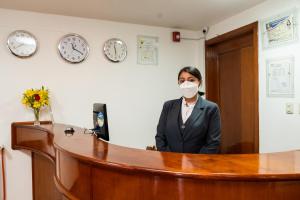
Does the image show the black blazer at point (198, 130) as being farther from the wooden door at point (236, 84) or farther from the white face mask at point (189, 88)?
the wooden door at point (236, 84)

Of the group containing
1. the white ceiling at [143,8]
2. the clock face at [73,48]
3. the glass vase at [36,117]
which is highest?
the white ceiling at [143,8]

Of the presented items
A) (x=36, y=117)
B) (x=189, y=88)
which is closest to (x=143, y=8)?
(x=189, y=88)

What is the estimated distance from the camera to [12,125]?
9.21 feet

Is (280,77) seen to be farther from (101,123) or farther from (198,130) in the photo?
(101,123)

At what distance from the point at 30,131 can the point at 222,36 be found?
2.42 meters

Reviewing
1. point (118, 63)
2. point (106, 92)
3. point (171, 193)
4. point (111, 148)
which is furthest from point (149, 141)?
point (171, 193)

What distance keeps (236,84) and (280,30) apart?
88 centimetres

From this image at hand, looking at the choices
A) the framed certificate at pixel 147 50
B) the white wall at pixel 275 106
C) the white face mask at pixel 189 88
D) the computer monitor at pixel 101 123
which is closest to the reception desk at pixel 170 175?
the computer monitor at pixel 101 123

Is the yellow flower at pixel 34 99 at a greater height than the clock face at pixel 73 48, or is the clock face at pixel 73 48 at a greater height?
the clock face at pixel 73 48

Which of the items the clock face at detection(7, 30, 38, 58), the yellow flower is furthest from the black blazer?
the clock face at detection(7, 30, 38, 58)

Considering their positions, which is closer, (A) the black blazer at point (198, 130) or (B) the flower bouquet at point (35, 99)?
(A) the black blazer at point (198, 130)

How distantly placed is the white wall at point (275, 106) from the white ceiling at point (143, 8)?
0.13m

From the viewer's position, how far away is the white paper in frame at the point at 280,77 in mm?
2316

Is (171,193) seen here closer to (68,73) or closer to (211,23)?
(68,73)
